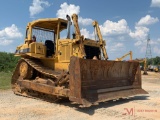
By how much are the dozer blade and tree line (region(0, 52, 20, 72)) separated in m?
20.0

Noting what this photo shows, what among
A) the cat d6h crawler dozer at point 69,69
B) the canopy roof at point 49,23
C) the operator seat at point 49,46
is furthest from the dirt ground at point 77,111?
the canopy roof at point 49,23

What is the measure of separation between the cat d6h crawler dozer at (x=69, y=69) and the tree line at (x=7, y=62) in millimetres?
17250

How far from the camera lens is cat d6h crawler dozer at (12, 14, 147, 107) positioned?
740 cm

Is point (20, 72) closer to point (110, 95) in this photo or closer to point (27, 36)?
point (27, 36)

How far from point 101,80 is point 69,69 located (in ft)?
4.64

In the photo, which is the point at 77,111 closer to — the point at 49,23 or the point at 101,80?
the point at 101,80

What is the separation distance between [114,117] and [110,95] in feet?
5.37

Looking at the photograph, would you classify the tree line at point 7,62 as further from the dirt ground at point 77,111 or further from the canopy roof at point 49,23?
the dirt ground at point 77,111

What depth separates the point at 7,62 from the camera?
28703mm

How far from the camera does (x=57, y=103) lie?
8555 millimetres

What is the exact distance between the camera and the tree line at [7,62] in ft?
90.3

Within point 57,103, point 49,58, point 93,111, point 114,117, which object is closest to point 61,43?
point 49,58
